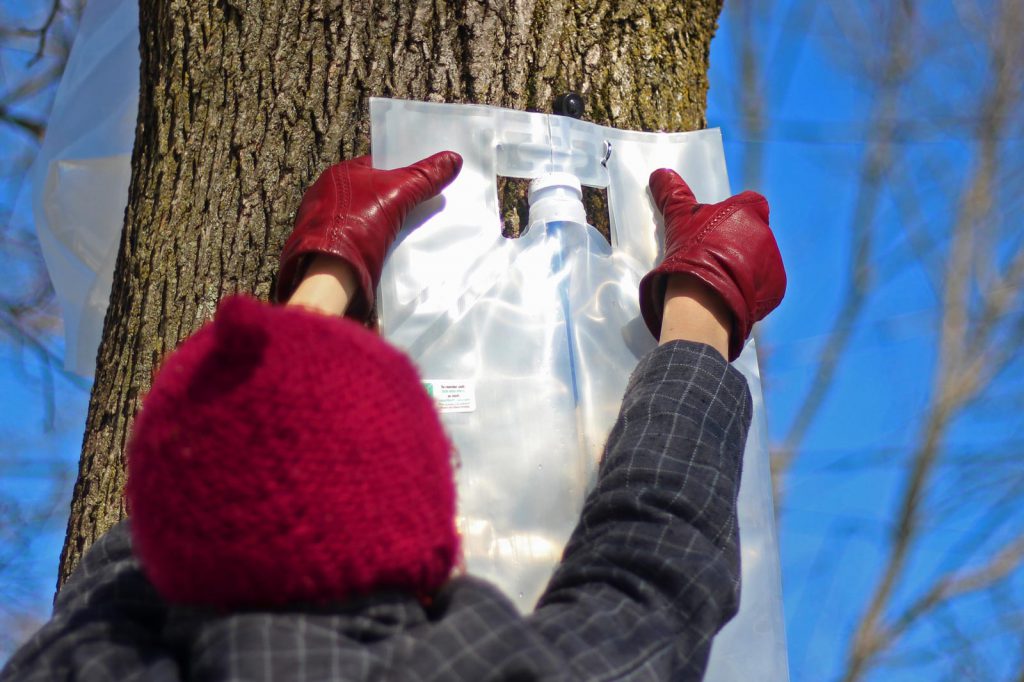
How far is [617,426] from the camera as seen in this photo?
1007 millimetres

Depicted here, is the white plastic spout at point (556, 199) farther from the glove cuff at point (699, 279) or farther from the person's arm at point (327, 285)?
the person's arm at point (327, 285)

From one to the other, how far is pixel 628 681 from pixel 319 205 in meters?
→ 0.66

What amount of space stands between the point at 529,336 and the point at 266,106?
1.70ft

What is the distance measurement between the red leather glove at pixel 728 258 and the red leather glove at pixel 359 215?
30 cm

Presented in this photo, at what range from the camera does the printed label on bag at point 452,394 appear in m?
1.05

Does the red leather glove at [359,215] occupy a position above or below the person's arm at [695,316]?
above

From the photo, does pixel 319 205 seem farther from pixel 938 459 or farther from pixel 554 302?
pixel 938 459

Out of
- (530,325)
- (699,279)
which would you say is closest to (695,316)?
(699,279)

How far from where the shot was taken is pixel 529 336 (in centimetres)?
111

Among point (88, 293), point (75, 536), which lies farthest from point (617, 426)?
point (88, 293)

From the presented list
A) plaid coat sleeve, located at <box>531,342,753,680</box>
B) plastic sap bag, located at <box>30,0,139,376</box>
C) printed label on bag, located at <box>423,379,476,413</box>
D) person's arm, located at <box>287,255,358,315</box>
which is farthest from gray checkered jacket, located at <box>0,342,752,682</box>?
plastic sap bag, located at <box>30,0,139,376</box>

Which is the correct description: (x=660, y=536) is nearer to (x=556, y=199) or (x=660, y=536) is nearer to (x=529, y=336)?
(x=529, y=336)

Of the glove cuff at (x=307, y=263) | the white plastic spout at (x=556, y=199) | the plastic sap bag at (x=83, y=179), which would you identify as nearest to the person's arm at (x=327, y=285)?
the glove cuff at (x=307, y=263)

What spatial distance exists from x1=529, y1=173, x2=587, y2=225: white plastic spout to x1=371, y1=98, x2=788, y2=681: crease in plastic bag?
0.6 inches
